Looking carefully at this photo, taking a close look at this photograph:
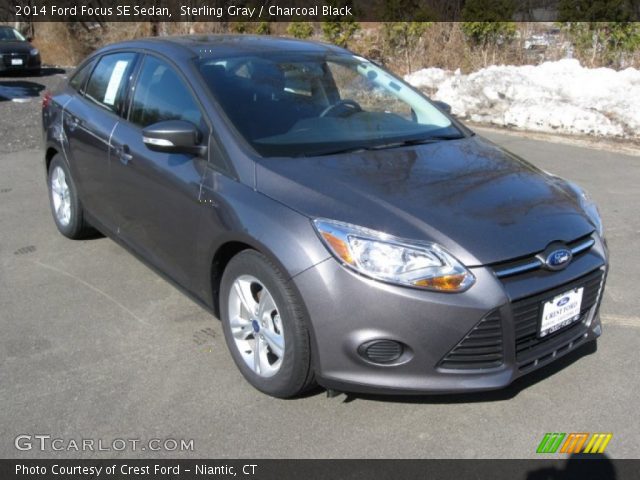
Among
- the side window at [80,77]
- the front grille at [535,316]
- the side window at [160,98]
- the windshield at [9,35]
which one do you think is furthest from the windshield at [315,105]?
the windshield at [9,35]

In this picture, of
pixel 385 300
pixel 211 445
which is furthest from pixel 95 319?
pixel 385 300

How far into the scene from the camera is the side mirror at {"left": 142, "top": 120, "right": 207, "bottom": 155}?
3316mm

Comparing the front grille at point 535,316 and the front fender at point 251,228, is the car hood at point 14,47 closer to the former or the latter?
the front fender at point 251,228

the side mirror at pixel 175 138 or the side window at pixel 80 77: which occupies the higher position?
the side window at pixel 80 77

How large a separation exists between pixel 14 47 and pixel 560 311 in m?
19.4

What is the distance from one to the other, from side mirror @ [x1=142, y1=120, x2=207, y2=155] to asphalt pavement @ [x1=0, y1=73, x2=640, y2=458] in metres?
1.11

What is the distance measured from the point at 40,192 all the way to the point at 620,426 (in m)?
6.06

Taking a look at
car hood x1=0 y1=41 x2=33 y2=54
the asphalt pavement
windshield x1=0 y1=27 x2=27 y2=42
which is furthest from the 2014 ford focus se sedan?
windshield x1=0 y1=27 x2=27 y2=42

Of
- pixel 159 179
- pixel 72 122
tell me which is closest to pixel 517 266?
pixel 159 179

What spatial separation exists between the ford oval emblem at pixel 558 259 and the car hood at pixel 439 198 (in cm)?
5

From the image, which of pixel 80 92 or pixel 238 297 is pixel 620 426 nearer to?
pixel 238 297

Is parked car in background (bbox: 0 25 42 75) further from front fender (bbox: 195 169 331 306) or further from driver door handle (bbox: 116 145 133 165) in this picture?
front fender (bbox: 195 169 331 306)

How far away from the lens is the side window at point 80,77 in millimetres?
5031

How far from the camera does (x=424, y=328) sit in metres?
2.64
